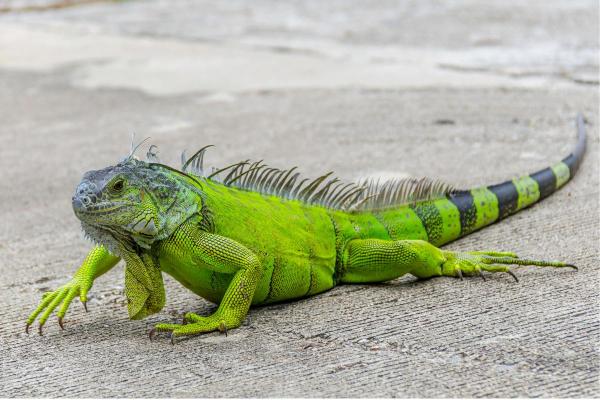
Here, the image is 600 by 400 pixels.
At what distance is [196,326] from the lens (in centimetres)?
354

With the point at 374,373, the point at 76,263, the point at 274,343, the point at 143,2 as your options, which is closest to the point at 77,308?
the point at 76,263

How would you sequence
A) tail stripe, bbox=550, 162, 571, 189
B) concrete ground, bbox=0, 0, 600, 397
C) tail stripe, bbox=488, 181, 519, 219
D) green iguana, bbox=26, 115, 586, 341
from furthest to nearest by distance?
tail stripe, bbox=550, 162, 571, 189
tail stripe, bbox=488, 181, 519, 219
green iguana, bbox=26, 115, 586, 341
concrete ground, bbox=0, 0, 600, 397

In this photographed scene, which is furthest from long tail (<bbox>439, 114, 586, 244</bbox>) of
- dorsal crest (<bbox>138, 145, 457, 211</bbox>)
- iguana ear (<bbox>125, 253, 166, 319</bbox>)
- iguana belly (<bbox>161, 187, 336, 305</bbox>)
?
iguana ear (<bbox>125, 253, 166, 319</bbox>)

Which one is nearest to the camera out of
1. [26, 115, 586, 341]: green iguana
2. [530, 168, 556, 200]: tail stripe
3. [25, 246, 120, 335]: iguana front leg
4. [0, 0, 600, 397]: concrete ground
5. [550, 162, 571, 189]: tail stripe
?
[0, 0, 600, 397]: concrete ground

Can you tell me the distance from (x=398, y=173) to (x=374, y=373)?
283cm

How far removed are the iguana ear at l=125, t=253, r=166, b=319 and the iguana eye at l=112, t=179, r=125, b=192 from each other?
12.9 inches

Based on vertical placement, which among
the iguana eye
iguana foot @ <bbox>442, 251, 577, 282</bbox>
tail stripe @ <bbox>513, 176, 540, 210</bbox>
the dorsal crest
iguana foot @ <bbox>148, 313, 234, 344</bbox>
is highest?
the iguana eye

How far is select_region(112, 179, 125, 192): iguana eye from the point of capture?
3381mm

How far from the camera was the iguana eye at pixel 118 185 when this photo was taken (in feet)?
11.1

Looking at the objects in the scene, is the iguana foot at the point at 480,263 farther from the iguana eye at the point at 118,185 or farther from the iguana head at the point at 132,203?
the iguana eye at the point at 118,185

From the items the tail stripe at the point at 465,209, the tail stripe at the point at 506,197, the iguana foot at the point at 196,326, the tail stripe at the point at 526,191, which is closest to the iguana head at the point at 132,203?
the iguana foot at the point at 196,326

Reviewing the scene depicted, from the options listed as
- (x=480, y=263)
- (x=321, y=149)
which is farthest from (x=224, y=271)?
(x=321, y=149)

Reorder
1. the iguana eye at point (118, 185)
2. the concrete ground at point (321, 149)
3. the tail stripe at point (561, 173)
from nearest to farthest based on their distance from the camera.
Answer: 1. the concrete ground at point (321, 149)
2. the iguana eye at point (118, 185)
3. the tail stripe at point (561, 173)

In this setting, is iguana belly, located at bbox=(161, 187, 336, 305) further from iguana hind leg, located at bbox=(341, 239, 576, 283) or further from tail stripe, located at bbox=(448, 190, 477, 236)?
tail stripe, located at bbox=(448, 190, 477, 236)
